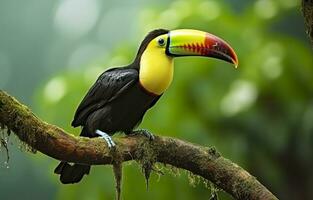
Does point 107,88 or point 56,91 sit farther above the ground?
point 56,91

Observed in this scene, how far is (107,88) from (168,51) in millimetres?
242

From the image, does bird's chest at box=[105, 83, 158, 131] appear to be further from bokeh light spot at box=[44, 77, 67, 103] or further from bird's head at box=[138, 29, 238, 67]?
bokeh light spot at box=[44, 77, 67, 103]

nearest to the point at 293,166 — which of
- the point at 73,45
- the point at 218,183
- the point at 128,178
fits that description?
the point at 128,178

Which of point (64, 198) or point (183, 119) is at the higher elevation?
point (183, 119)

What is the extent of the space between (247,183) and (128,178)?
175 centimetres

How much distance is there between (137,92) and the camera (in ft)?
7.50

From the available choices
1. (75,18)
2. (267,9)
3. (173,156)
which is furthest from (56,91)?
(173,156)

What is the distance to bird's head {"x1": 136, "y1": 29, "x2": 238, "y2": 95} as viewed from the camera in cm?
222

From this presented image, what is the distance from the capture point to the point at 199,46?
228 cm

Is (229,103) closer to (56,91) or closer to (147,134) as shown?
(56,91)

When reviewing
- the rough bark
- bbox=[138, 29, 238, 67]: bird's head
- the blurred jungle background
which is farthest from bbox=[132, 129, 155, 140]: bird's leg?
the blurred jungle background

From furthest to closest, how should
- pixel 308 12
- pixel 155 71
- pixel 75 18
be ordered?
1. pixel 75 18
2. pixel 155 71
3. pixel 308 12

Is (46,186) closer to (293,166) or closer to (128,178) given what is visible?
(128,178)

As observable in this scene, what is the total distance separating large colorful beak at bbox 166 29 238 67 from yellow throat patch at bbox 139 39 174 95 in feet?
0.12
